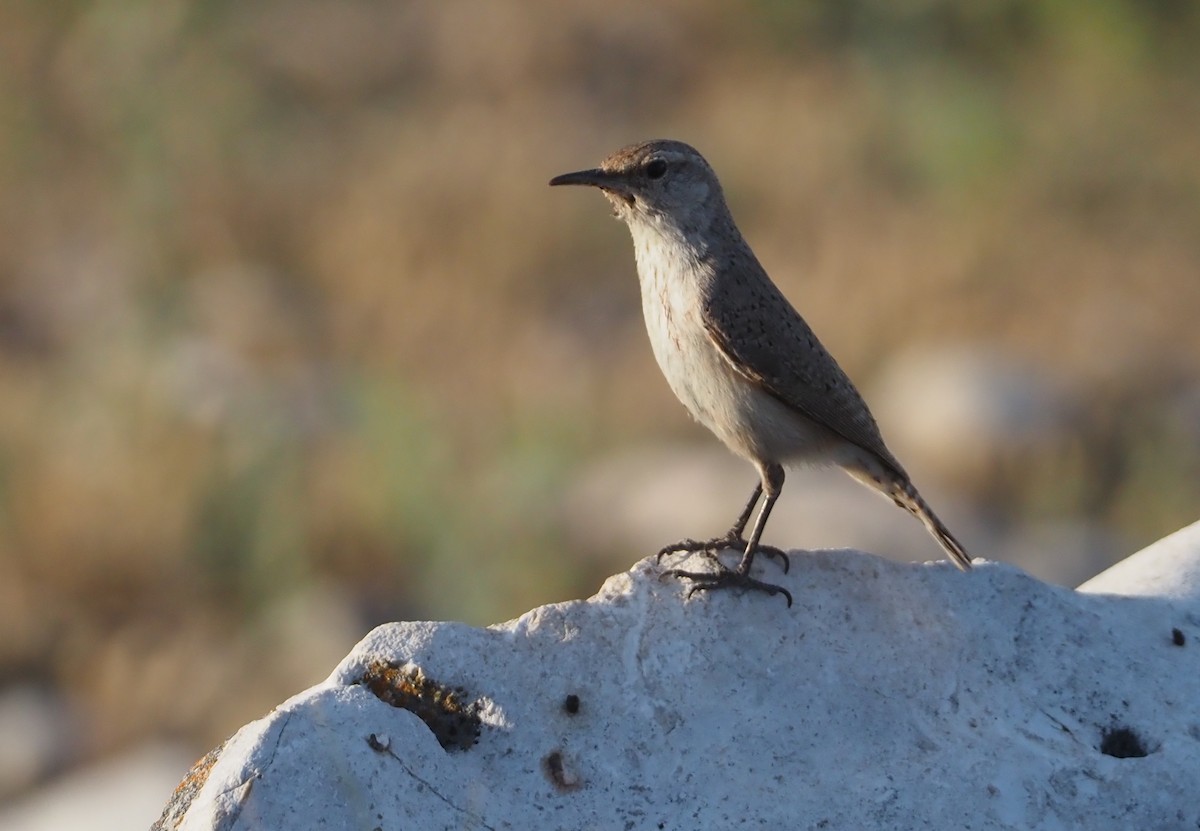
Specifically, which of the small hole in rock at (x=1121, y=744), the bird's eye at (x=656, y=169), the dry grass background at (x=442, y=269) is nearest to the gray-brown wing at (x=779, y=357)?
the bird's eye at (x=656, y=169)

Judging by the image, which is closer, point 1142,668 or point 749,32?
point 1142,668

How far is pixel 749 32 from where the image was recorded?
17.9 meters

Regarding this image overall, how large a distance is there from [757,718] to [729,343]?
5.36 ft

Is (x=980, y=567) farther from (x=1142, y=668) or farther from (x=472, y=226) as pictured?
(x=472, y=226)

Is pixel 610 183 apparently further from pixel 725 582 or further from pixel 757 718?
pixel 757 718

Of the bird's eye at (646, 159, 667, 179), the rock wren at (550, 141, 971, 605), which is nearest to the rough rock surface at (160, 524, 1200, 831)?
the rock wren at (550, 141, 971, 605)

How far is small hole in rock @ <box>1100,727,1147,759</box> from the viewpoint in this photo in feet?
13.0

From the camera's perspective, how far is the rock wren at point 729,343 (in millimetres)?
5258

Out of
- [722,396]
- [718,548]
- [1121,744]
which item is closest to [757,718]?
[1121,744]

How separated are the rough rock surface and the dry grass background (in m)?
4.60

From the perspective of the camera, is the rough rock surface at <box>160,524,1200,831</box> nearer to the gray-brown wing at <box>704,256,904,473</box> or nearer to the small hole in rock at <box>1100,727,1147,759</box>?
the small hole in rock at <box>1100,727,1147,759</box>

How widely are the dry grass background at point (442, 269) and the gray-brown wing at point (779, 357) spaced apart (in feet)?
12.0

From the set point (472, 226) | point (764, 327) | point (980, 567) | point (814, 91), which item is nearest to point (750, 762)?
point (980, 567)

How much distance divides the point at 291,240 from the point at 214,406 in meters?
4.13
